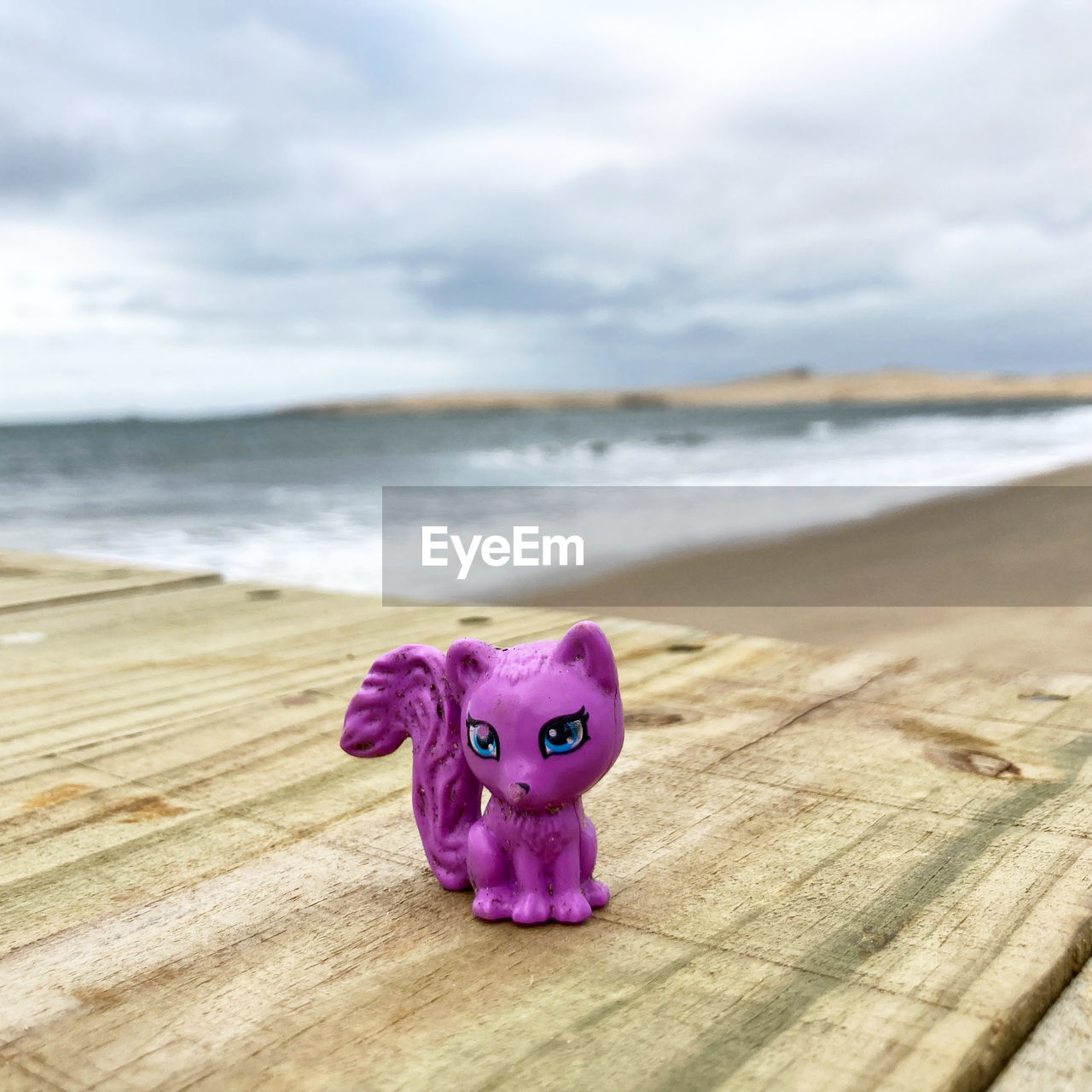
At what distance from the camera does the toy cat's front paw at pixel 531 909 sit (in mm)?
1230

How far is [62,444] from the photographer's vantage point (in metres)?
35.3

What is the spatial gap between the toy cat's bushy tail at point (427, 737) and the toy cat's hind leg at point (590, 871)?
0.14 meters

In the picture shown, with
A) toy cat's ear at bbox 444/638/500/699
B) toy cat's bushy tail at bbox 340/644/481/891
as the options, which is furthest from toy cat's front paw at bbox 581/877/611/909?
toy cat's ear at bbox 444/638/500/699

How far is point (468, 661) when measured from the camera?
1.32m

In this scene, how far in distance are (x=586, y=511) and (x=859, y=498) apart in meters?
2.20

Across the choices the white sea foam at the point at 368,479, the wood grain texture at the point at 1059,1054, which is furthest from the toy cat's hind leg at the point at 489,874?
the white sea foam at the point at 368,479

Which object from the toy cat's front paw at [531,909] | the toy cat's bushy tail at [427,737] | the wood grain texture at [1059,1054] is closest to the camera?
the wood grain texture at [1059,1054]

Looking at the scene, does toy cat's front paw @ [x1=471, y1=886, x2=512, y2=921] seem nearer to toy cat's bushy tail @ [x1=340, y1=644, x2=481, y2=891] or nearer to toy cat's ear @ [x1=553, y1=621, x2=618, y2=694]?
toy cat's bushy tail @ [x1=340, y1=644, x2=481, y2=891]

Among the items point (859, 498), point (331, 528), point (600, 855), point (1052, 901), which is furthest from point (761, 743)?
point (859, 498)

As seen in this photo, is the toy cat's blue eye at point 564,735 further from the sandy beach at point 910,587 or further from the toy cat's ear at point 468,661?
the sandy beach at point 910,587

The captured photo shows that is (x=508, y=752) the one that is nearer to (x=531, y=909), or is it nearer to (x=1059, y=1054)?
(x=531, y=909)

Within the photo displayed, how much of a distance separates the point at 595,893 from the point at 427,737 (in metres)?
0.28

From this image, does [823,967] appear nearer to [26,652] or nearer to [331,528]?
[26,652]

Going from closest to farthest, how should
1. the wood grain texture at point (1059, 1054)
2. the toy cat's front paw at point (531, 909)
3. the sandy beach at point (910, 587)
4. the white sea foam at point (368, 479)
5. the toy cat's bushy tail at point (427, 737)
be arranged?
the wood grain texture at point (1059, 1054) < the toy cat's front paw at point (531, 909) < the toy cat's bushy tail at point (427, 737) < the sandy beach at point (910, 587) < the white sea foam at point (368, 479)
